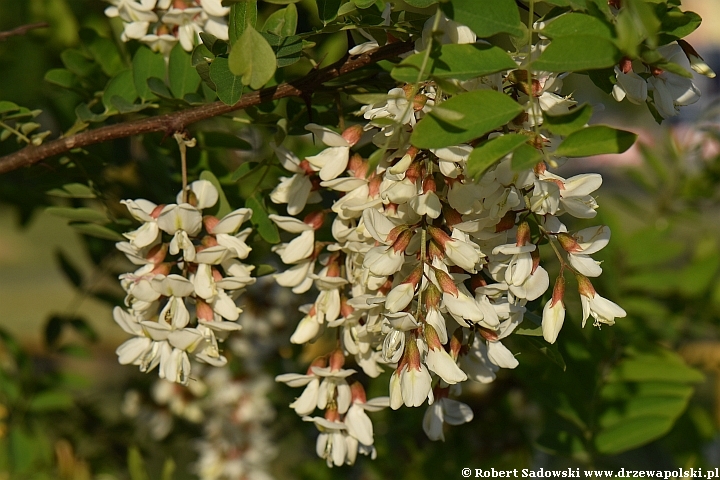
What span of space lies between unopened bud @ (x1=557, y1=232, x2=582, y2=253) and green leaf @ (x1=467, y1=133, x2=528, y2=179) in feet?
0.35

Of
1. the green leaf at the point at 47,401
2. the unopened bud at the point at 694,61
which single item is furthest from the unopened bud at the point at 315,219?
the green leaf at the point at 47,401

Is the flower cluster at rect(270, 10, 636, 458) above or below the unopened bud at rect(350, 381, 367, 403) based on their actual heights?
above

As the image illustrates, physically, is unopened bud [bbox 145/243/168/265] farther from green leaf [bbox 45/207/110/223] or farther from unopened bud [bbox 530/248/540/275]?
unopened bud [bbox 530/248/540/275]

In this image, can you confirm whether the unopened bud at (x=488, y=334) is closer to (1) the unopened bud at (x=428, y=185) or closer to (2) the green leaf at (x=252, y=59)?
Result: (1) the unopened bud at (x=428, y=185)

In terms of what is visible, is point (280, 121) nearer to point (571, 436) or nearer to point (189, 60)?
point (189, 60)

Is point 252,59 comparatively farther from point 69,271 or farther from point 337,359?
point 69,271

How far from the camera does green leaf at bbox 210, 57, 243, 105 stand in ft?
2.21

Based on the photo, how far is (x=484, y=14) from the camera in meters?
0.59

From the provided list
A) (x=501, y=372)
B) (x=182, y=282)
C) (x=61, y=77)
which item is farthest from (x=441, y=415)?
(x=501, y=372)

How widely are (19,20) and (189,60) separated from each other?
2.62 feet

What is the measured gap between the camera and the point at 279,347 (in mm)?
1665

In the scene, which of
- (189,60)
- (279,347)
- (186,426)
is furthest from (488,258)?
(186,426)

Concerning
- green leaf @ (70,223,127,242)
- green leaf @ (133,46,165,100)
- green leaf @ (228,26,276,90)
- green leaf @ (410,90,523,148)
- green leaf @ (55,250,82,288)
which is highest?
green leaf @ (228,26,276,90)

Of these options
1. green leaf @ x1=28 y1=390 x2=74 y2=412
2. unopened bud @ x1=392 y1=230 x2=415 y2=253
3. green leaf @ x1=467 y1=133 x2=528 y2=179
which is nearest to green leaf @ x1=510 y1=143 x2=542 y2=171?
green leaf @ x1=467 y1=133 x2=528 y2=179
